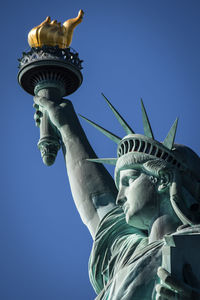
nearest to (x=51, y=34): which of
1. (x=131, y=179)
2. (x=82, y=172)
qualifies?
(x=82, y=172)

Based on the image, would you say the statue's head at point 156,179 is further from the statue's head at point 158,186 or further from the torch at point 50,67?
the torch at point 50,67

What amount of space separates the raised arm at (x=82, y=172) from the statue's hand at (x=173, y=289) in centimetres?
345

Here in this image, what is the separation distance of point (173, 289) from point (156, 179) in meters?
1.99

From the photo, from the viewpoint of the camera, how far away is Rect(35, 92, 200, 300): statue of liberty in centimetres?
1195

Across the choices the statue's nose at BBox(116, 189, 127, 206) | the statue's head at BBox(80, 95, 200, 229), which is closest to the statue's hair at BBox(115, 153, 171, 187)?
the statue's head at BBox(80, 95, 200, 229)

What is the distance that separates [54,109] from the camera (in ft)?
53.6

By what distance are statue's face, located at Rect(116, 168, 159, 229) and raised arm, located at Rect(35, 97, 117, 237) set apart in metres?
1.79

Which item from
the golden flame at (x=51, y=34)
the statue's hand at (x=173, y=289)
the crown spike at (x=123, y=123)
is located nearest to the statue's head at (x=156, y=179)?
the crown spike at (x=123, y=123)

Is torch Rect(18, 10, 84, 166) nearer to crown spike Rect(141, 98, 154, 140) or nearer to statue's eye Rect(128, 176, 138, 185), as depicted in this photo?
crown spike Rect(141, 98, 154, 140)

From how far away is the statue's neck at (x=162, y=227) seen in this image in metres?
12.6

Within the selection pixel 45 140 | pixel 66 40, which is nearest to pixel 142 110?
pixel 45 140

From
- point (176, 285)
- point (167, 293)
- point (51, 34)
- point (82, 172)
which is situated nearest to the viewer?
point (176, 285)

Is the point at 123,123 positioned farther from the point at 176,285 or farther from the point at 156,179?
the point at 176,285

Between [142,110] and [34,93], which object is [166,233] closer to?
[142,110]
